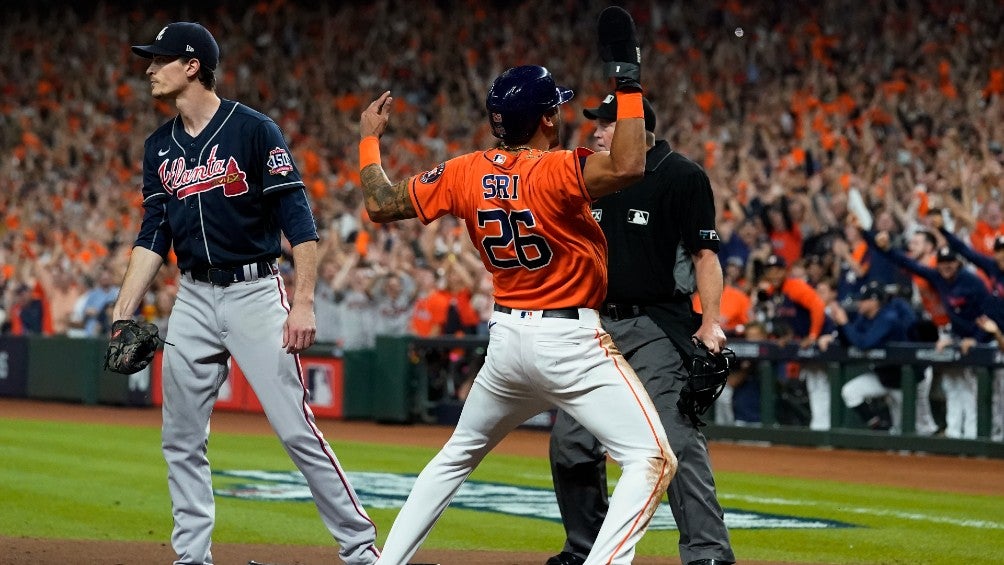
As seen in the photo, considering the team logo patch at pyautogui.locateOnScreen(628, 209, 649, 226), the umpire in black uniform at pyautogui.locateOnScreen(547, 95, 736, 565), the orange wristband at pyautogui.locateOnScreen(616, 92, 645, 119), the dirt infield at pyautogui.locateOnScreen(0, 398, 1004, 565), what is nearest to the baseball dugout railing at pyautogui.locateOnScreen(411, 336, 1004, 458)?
the dirt infield at pyautogui.locateOnScreen(0, 398, 1004, 565)

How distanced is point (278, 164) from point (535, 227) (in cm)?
127

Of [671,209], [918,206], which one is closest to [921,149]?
[918,206]

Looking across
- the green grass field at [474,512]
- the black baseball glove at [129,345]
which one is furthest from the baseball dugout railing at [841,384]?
the black baseball glove at [129,345]

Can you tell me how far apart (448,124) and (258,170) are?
17465 millimetres

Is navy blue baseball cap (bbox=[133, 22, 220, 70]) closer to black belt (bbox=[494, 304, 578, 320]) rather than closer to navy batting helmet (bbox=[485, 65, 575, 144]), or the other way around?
navy batting helmet (bbox=[485, 65, 575, 144])

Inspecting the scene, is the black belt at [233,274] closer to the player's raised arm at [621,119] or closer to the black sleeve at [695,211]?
the player's raised arm at [621,119]

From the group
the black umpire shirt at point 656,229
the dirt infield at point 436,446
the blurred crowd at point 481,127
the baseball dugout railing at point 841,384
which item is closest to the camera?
the black umpire shirt at point 656,229

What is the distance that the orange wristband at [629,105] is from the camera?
457cm

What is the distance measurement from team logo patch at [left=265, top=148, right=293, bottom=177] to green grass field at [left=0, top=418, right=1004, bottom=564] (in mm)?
2433

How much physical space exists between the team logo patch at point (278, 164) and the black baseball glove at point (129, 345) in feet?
2.56

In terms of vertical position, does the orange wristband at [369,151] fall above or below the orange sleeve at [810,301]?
above

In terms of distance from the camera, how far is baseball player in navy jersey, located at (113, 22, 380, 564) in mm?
5430

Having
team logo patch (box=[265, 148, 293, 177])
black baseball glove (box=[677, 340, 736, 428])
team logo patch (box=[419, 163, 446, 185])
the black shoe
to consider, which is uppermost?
team logo patch (box=[265, 148, 293, 177])

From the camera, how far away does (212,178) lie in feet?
18.1
